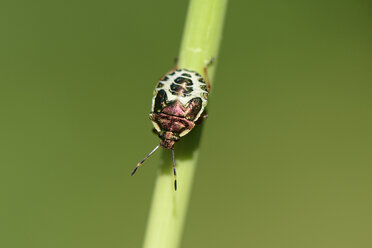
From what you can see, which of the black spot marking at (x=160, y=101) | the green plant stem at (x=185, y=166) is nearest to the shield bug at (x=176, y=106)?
the black spot marking at (x=160, y=101)

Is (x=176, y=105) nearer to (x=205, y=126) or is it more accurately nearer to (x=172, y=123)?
(x=172, y=123)

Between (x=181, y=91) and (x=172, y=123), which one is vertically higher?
(x=181, y=91)

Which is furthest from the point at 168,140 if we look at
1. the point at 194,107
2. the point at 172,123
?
the point at 194,107

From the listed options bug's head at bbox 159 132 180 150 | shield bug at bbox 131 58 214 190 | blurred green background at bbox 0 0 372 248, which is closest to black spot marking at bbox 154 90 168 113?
shield bug at bbox 131 58 214 190

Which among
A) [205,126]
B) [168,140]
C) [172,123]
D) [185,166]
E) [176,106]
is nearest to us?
[185,166]

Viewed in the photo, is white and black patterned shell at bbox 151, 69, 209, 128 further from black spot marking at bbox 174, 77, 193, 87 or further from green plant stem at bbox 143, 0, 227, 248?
green plant stem at bbox 143, 0, 227, 248

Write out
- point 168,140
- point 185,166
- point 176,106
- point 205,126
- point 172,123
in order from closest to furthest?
1. point 185,166
2. point 168,140
3. point 172,123
4. point 176,106
5. point 205,126

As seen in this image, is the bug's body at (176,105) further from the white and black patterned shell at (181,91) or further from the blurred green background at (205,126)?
the blurred green background at (205,126)

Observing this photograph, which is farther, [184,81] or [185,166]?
[184,81]

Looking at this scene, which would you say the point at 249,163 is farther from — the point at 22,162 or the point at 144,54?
the point at 22,162
